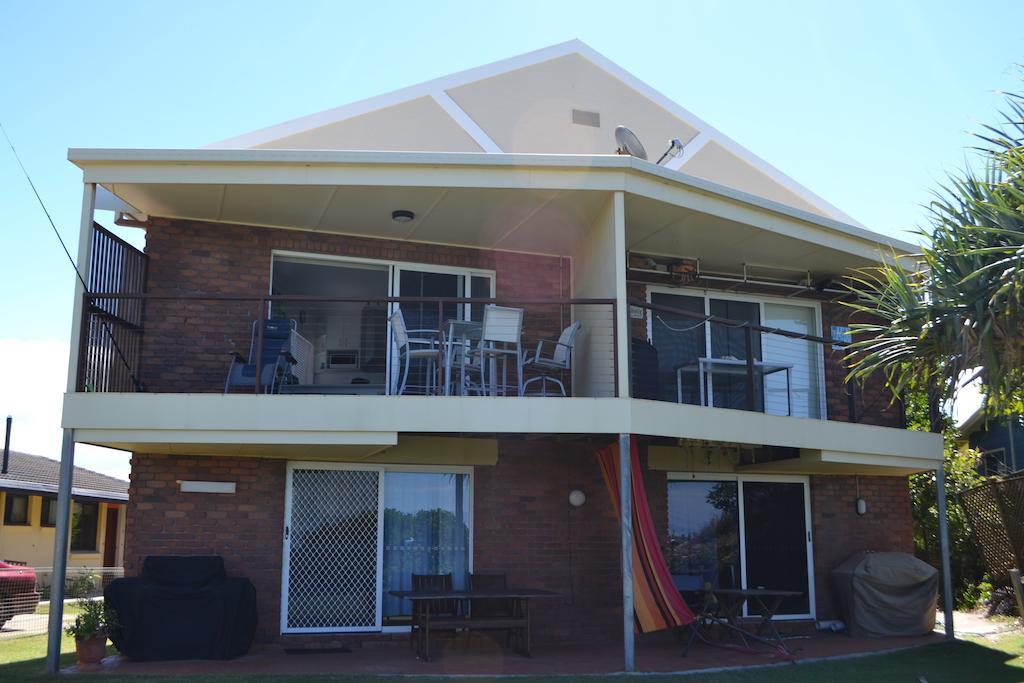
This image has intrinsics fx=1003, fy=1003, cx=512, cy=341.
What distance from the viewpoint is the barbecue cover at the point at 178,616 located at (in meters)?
9.12

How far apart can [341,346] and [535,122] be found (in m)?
4.25

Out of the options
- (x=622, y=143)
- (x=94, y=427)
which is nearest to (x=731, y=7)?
(x=622, y=143)

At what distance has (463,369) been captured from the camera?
962cm

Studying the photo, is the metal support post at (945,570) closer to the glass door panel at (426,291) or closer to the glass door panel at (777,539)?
the glass door panel at (777,539)

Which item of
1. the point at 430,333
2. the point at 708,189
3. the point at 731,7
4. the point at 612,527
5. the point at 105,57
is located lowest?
the point at 612,527

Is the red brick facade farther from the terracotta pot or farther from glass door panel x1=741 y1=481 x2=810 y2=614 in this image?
the terracotta pot

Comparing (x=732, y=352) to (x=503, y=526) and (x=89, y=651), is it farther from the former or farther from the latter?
(x=89, y=651)

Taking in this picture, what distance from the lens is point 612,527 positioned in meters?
11.3

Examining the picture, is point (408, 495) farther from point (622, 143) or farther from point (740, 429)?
point (622, 143)

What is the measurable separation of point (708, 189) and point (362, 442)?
420 cm

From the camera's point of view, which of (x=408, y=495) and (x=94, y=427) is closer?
(x=94, y=427)

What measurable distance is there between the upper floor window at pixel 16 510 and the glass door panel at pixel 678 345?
1465 cm

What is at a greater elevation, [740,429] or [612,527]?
[740,429]

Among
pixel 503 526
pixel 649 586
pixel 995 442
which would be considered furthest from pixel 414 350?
pixel 995 442
